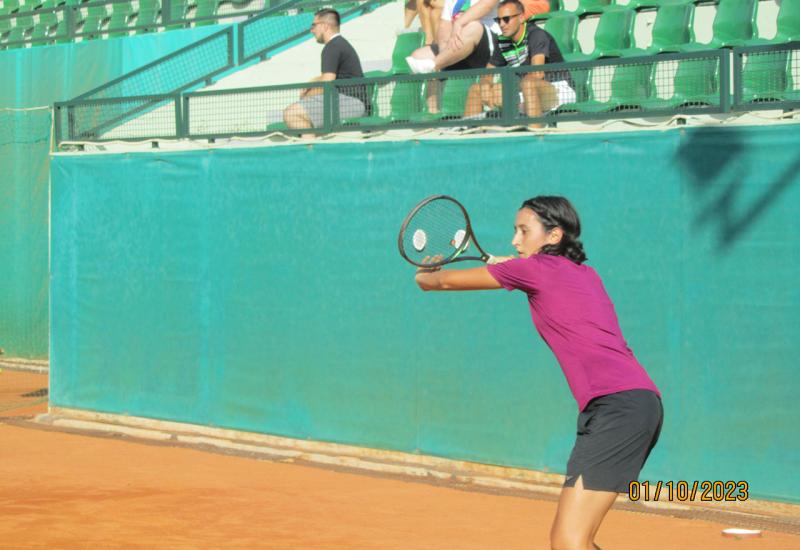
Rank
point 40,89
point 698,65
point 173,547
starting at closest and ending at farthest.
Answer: point 173,547
point 698,65
point 40,89

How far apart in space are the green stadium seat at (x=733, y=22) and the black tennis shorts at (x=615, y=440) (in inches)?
268

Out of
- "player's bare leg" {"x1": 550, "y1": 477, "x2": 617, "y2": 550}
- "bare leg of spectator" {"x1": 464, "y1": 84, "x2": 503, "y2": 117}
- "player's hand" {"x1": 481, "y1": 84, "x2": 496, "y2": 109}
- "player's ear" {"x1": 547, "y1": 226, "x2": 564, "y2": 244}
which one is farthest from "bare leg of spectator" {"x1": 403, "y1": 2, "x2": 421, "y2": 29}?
"player's bare leg" {"x1": 550, "y1": 477, "x2": 617, "y2": 550}

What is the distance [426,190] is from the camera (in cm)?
950

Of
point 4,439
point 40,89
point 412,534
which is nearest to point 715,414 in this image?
point 412,534

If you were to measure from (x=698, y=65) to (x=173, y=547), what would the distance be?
4.63 meters

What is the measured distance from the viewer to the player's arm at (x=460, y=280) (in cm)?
486

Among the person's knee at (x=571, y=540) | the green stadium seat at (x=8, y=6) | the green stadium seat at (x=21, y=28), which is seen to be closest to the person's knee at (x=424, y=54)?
the person's knee at (x=571, y=540)

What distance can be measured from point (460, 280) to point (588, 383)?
2.12ft

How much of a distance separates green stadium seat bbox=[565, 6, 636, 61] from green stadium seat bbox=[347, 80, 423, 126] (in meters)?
2.44

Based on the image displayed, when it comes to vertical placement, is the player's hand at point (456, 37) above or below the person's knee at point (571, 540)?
above

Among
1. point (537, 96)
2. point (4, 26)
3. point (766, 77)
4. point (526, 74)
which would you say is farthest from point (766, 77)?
point (4, 26)

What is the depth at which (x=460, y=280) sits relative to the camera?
491cm

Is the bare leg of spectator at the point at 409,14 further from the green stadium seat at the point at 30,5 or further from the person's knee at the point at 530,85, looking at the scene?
the green stadium seat at the point at 30,5

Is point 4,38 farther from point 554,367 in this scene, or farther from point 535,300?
point 535,300
